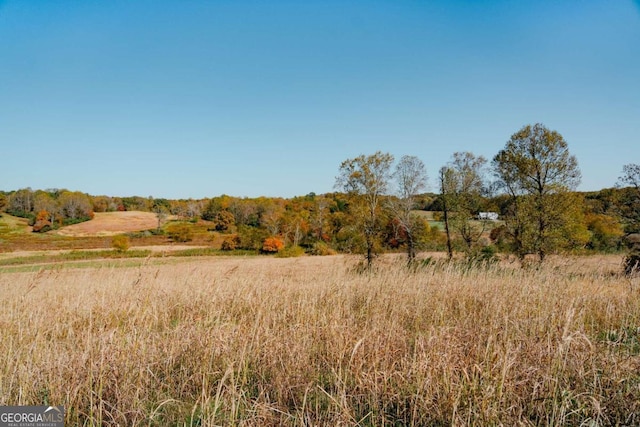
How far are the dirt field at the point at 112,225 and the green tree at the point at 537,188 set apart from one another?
8755 cm

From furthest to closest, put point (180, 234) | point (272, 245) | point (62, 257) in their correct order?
1. point (180, 234)
2. point (272, 245)
3. point (62, 257)

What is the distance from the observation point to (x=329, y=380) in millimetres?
2887

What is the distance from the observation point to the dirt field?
263ft

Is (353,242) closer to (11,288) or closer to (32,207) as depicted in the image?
(11,288)

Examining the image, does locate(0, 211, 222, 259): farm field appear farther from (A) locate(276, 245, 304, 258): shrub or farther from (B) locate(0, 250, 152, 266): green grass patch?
(A) locate(276, 245, 304, 258): shrub

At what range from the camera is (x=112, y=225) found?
287 feet

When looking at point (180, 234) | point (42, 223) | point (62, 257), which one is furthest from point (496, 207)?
point (42, 223)

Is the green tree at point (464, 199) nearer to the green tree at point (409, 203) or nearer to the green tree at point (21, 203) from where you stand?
the green tree at point (409, 203)

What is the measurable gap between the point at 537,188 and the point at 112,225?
99.2m

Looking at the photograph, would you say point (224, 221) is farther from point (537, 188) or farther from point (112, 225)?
point (537, 188)

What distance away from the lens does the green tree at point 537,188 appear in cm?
1991

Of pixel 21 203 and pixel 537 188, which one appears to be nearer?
pixel 537 188

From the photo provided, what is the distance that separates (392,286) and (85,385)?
536 cm

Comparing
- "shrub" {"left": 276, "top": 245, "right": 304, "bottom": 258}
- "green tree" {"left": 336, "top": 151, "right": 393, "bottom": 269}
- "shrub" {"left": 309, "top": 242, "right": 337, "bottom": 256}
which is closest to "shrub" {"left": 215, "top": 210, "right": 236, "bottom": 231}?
"shrub" {"left": 276, "top": 245, "right": 304, "bottom": 258}
